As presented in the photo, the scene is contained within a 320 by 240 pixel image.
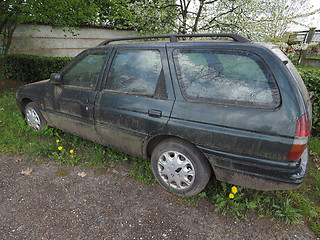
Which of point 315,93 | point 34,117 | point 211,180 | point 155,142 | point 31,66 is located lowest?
point 211,180

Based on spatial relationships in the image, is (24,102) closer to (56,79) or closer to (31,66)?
(56,79)

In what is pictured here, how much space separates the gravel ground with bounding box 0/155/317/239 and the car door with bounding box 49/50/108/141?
758 millimetres

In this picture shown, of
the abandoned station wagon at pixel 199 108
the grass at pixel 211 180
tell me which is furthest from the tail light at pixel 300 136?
the grass at pixel 211 180

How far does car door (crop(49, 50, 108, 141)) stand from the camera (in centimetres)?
282

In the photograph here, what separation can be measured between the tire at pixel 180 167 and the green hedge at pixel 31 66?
7281mm

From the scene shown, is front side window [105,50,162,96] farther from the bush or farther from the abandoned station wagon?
the bush

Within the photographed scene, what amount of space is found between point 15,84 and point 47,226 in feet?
26.3

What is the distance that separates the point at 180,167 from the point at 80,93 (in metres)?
1.78

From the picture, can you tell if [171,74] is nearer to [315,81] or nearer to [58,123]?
[58,123]

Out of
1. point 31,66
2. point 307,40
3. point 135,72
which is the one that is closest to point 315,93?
point 135,72

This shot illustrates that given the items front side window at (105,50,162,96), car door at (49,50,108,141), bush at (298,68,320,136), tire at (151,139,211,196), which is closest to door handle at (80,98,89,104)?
car door at (49,50,108,141)

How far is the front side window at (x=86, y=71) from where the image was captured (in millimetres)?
2818

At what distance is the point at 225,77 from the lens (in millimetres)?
1932

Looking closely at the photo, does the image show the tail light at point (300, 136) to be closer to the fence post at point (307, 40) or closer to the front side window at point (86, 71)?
the front side window at point (86, 71)
